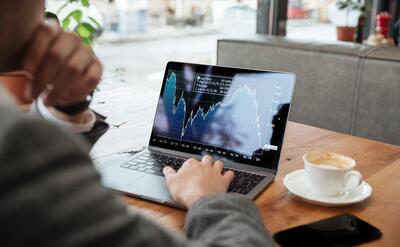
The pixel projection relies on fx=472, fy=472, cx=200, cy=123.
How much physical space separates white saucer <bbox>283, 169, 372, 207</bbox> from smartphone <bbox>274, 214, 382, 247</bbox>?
0.05 metres

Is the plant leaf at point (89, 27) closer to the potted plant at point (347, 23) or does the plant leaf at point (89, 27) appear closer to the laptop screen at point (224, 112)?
the laptop screen at point (224, 112)

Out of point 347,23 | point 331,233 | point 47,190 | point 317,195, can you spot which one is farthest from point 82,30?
point 347,23

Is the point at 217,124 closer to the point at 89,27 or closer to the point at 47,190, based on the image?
the point at 47,190

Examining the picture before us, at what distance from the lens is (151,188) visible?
3.15 ft

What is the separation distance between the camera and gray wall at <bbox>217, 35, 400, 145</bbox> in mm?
2074

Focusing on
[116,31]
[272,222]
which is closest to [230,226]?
[272,222]

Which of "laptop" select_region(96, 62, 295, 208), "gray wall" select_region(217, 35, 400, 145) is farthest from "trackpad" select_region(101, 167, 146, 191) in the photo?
"gray wall" select_region(217, 35, 400, 145)

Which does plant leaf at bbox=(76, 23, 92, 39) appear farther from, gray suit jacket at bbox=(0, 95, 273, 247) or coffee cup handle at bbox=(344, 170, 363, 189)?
gray suit jacket at bbox=(0, 95, 273, 247)

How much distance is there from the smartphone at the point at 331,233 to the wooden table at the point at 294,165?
0.07 feet

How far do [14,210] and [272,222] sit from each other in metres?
0.58

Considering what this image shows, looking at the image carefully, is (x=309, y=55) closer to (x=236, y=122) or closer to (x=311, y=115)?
(x=311, y=115)

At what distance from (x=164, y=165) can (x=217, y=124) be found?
161 millimetres

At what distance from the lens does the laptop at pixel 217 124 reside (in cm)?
105

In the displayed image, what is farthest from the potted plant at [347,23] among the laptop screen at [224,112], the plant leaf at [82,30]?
the laptop screen at [224,112]
